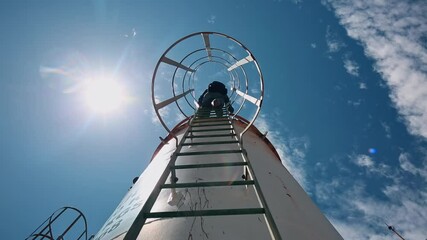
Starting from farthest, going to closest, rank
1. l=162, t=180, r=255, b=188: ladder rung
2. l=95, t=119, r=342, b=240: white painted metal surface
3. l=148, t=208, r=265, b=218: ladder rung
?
l=162, t=180, r=255, b=188: ladder rung < l=95, t=119, r=342, b=240: white painted metal surface < l=148, t=208, r=265, b=218: ladder rung

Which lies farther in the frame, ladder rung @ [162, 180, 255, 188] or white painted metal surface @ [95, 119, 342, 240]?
ladder rung @ [162, 180, 255, 188]

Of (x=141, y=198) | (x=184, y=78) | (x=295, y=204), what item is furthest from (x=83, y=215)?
(x=295, y=204)

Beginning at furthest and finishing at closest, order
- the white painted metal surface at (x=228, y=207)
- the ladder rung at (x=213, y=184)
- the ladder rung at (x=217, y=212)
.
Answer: the ladder rung at (x=213, y=184) → the white painted metal surface at (x=228, y=207) → the ladder rung at (x=217, y=212)

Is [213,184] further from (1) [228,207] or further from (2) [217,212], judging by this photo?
(2) [217,212]

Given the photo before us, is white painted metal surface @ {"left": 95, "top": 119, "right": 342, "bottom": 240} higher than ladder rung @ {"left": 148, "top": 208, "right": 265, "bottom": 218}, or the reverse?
ladder rung @ {"left": 148, "top": 208, "right": 265, "bottom": 218}

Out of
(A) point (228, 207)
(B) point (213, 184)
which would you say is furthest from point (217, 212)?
(A) point (228, 207)

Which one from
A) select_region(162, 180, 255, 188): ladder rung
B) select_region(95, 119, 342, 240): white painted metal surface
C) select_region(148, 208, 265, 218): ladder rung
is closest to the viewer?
select_region(148, 208, 265, 218): ladder rung

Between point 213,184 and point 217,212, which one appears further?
point 213,184

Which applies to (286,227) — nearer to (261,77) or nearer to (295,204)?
(295,204)

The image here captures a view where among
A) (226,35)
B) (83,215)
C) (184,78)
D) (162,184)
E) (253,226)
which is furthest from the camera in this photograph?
(184,78)

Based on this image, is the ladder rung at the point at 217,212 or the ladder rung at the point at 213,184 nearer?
the ladder rung at the point at 217,212

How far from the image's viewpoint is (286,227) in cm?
248

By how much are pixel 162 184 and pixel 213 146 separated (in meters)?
1.73

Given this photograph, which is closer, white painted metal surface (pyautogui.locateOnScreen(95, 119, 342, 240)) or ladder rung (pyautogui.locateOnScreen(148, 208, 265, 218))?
ladder rung (pyautogui.locateOnScreen(148, 208, 265, 218))
